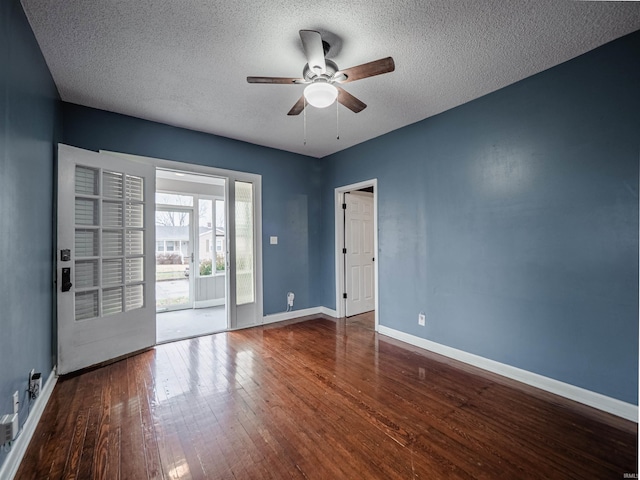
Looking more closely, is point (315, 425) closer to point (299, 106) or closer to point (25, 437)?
point (25, 437)

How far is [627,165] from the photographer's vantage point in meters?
2.06

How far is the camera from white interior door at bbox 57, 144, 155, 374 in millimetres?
2684

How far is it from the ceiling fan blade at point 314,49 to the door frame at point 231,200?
7.79 feet

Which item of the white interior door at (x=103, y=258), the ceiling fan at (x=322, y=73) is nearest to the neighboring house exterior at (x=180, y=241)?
the white interior door at (x=103, y=258)

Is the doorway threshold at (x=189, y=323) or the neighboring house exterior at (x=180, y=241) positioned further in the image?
the neighboring house exterior at (x=180, y=241)

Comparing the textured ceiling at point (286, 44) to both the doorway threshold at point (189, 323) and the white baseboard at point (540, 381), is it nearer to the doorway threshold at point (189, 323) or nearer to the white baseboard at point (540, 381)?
the white baseboard at point (540, 381)

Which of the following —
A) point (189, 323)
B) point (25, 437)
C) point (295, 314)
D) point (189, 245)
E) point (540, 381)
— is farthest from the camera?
point (189, 245)

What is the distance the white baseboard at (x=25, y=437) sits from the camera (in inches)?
59.6

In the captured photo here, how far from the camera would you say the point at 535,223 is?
8.31ft

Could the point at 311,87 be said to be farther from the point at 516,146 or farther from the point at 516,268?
the point at 516,268

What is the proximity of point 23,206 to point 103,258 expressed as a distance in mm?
1170

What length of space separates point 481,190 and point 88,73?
3771mm

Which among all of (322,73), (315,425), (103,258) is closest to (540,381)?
(315,425)

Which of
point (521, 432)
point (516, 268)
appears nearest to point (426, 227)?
point (516, 268)
